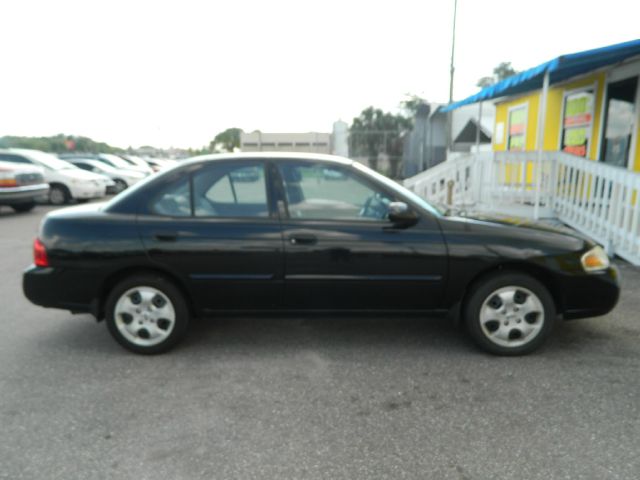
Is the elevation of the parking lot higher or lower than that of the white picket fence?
lower

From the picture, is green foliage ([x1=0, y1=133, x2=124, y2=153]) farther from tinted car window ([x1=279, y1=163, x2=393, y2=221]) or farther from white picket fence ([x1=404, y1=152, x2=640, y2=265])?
tinted car window ([x1=279, y1=163, x2=393, y2=221])

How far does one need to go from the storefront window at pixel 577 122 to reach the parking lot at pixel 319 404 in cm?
624

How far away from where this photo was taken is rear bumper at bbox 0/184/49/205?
11047mm

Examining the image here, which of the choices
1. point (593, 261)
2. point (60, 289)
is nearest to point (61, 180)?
point (60, 289)

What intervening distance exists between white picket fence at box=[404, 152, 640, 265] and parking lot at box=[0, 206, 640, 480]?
8.86 ft

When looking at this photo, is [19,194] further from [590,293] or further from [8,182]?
[590,293]

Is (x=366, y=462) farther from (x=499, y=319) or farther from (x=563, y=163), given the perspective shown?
(x=563, y=163)

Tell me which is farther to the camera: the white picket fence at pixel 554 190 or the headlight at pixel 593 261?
the white picket fence at pixel 554 190

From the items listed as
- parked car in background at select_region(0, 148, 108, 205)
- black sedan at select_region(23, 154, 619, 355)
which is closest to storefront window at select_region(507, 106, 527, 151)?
black sedan at select_region(23, 154, 619, 355)

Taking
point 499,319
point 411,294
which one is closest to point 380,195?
point 411,294

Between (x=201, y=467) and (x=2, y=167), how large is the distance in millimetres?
11190

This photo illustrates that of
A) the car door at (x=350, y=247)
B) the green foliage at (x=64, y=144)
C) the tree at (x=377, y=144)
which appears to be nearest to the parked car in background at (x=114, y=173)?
the tree at (x=377, y=144)

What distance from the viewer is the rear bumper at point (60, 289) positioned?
3.58 metres

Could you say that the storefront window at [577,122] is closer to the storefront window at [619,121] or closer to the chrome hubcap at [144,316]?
the storefront window at [619,121]
